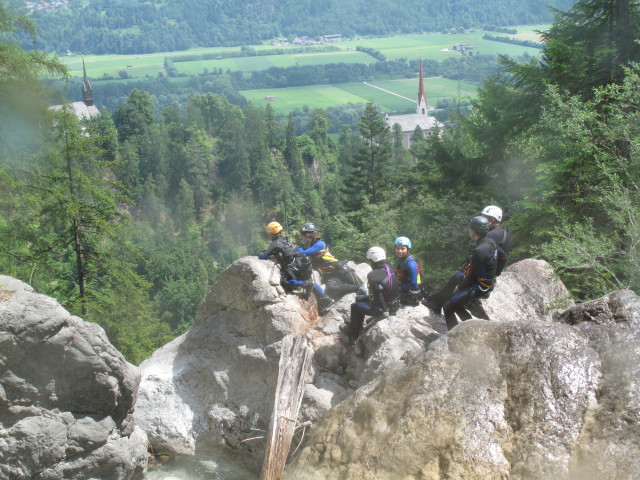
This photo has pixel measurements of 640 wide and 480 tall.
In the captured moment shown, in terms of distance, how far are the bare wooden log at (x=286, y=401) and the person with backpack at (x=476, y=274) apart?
2264 millimetres

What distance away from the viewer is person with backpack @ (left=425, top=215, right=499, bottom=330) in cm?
946

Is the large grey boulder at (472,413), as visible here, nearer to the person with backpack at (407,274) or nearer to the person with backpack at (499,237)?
the person with backpack at (499,237)

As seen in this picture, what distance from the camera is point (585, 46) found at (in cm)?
2050

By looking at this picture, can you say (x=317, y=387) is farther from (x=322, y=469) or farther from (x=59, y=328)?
(x=59, y=328)

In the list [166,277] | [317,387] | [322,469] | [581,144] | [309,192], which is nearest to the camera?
[322,469]

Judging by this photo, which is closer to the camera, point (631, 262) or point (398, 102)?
point (631, 262)

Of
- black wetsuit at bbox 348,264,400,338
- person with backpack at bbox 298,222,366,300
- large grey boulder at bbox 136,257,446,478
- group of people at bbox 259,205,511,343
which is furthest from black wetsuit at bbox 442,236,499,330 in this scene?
person with backpack at bbox 298,222,366,300

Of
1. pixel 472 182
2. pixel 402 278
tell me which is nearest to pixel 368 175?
pixel 472 182

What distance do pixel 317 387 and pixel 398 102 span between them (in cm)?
19008

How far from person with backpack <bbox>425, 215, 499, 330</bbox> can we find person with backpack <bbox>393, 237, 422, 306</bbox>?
0.63 meters

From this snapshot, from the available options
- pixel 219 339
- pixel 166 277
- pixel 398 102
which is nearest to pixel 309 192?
pixel 166 277

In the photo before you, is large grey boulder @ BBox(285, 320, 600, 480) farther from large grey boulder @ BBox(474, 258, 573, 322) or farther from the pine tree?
the pine tree

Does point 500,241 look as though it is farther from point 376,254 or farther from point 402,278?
point 376,254

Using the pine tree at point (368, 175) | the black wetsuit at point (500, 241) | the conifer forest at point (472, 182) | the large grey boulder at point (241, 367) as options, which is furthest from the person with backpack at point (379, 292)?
the pine tree at point (368, 175)
